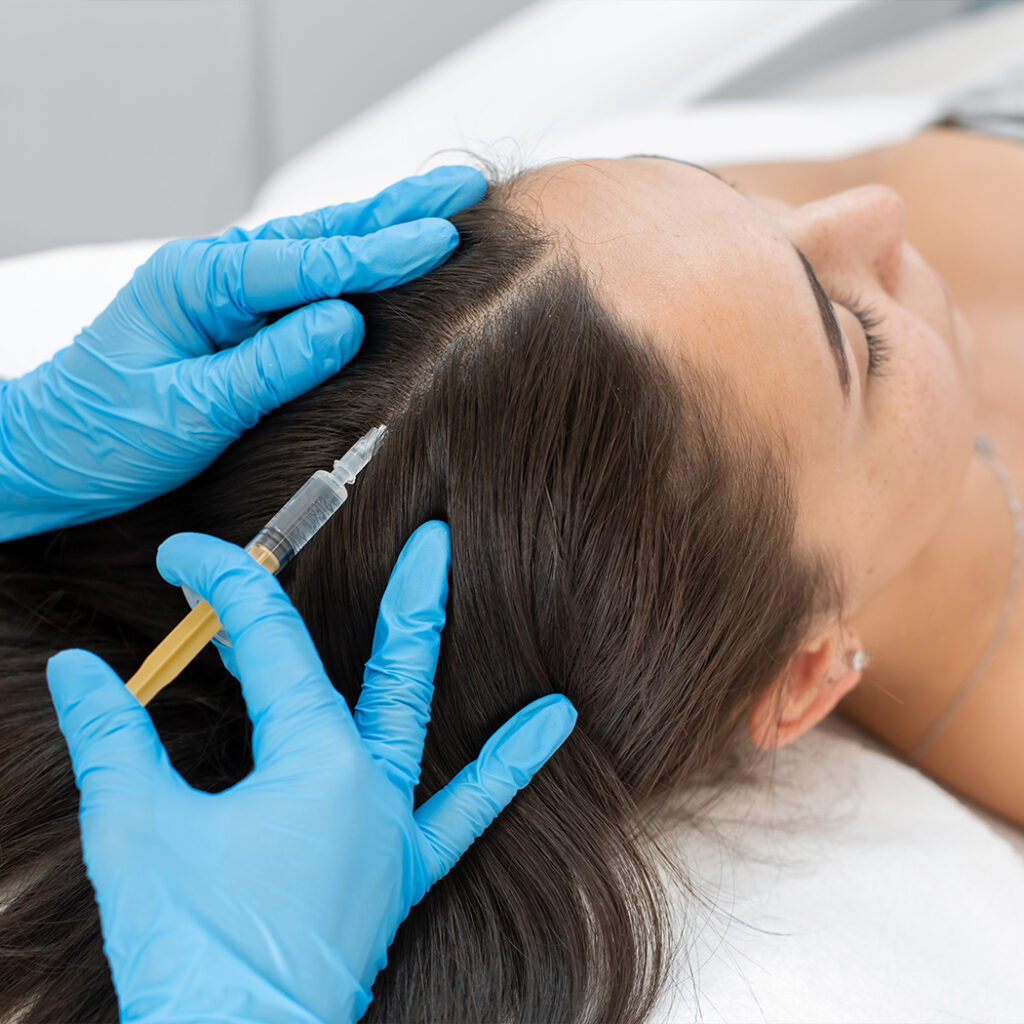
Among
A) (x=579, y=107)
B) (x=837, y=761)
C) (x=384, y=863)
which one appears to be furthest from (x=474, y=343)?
(x=579, y=107)

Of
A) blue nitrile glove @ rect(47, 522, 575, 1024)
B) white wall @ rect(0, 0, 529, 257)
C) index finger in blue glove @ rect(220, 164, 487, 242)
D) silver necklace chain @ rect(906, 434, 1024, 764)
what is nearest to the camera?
blue nitrile glove @ rect(47, 522, 575, 1024)

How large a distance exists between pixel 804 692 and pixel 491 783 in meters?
0.35

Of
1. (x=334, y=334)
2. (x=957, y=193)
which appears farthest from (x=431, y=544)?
(x=957, y=193)

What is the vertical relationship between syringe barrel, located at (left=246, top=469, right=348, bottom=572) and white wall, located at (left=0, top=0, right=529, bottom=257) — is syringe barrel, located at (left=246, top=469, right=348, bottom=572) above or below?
below

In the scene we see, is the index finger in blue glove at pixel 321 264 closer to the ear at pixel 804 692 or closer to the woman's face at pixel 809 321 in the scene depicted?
the woman's face at pixel 809 321

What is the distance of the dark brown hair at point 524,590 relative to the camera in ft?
2.24

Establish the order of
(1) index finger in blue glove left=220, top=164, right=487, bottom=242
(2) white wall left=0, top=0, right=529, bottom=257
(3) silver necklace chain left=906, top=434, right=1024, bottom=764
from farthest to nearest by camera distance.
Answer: (2) white wall left=0, top=0, right=529, bottom=257 → (3) silver necklace chain left=906, top=434, right=1024, bottom=764 → (1) index finger in blue glove left=220, top=164, right=487, bottom=242

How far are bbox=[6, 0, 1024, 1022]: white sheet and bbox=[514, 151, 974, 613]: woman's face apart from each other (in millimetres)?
268

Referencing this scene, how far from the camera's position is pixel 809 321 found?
0.74m

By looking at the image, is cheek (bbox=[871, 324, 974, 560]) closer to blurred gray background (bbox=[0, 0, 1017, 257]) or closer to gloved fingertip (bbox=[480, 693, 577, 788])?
gloved fingertip (bbox=[480, 693, 577, 788])

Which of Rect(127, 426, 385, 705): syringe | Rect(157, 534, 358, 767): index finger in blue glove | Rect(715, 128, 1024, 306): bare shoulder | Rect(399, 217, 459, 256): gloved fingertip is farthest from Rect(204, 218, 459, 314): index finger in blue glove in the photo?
Rect(715, 128, 1024, 306): bare shoulder

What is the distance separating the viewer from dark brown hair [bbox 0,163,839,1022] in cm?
68

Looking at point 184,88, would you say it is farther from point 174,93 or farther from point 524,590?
point 524,590

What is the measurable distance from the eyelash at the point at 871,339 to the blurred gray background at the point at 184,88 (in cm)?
103
